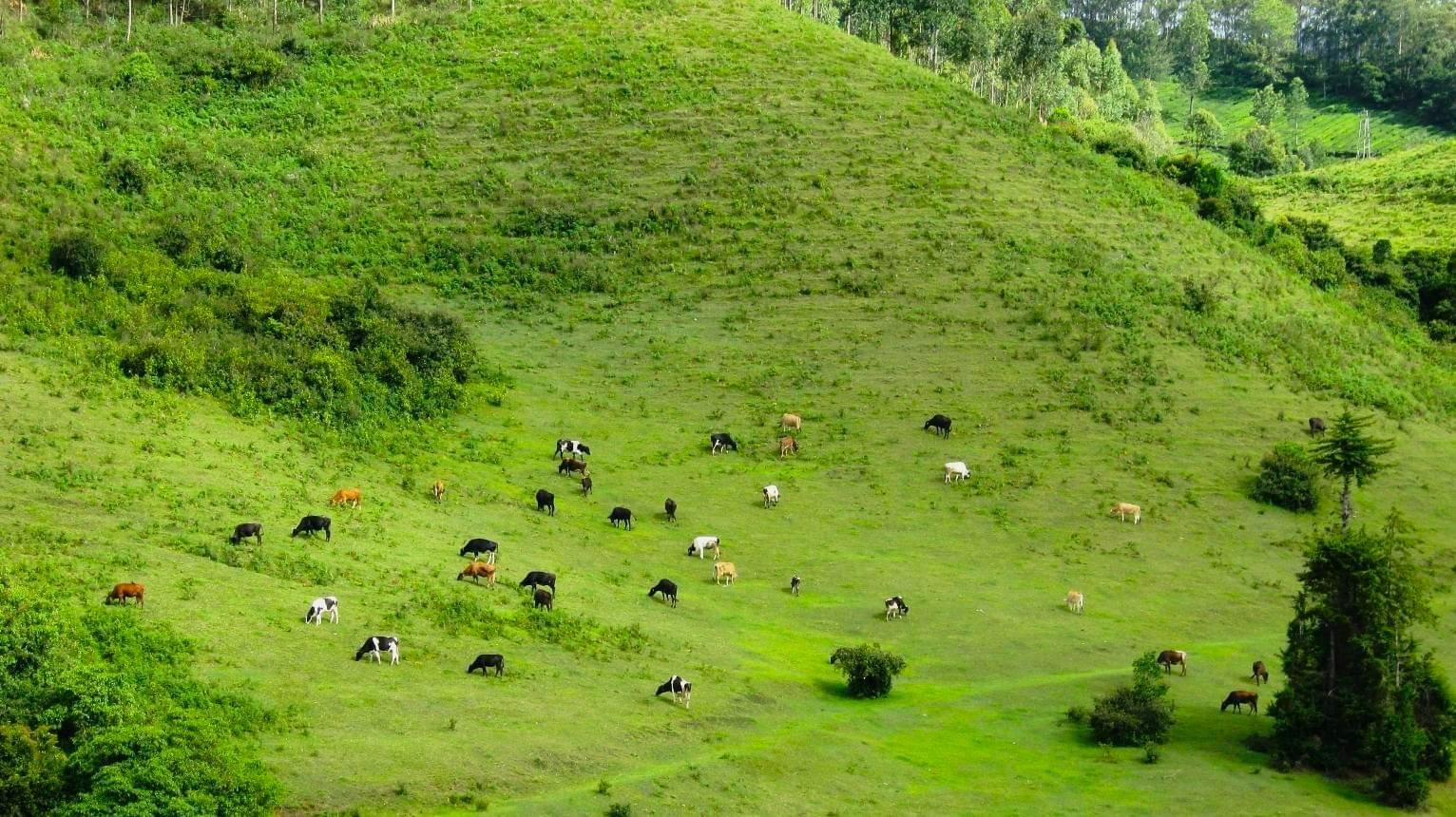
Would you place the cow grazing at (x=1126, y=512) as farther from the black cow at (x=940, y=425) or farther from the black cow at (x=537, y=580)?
the black cow at (x=537, y=580)

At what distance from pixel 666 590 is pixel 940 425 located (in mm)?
26326

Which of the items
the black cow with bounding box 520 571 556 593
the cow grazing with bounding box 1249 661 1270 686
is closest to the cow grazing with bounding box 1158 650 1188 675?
the cow grazing with bounding box 1249 661 1270 686

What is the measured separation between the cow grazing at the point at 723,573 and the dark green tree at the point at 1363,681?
2208 centimetres

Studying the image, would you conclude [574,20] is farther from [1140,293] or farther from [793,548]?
[793,548]

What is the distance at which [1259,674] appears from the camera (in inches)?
2037

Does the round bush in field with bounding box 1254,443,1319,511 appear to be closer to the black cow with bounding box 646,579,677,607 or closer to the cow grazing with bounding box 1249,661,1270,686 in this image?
the cow grazing with bounding box 1249,661,1270,686

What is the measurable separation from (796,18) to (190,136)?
193 ft

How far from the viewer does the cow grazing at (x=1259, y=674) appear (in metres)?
51.3

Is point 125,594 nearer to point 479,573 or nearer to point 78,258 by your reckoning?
A: point 479,573

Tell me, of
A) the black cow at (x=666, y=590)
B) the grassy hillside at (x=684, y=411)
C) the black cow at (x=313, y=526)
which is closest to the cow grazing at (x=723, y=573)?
the grassy hillside at (x=684, y=411)

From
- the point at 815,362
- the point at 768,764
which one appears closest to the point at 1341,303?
the point at 815,362

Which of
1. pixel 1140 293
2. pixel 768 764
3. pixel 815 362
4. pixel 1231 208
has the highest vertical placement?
pixel 1231 208

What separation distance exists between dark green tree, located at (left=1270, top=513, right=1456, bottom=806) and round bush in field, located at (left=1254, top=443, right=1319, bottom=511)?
78.1 ft

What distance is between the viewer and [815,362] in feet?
282
